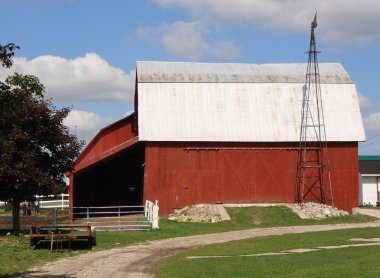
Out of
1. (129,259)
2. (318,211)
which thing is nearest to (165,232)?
(129,259)

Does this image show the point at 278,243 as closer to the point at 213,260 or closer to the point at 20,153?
the point at 213,260

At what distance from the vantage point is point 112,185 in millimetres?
42438

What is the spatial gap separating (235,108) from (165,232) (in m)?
12.4

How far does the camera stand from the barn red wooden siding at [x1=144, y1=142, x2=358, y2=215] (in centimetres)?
3503

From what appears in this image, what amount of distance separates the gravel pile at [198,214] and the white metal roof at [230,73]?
8.40 meters

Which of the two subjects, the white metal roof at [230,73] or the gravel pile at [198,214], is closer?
the gravel pile at [198,214]

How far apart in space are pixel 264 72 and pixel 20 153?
1968cm

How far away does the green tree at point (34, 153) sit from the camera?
78.9 ft

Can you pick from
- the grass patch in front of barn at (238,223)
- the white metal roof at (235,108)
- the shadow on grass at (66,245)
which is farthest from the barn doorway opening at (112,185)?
the shadow on grass at (66,245)

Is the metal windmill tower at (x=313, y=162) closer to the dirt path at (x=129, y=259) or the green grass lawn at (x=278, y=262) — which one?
the dirt path at (x=129, y=259)

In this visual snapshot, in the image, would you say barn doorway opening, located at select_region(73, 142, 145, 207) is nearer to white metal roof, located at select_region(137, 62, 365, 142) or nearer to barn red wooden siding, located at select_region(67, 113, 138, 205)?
barn red wooden siding, located at select_region(67, 113, 138, 205)

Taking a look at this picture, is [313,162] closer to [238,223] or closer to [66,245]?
[238,223]

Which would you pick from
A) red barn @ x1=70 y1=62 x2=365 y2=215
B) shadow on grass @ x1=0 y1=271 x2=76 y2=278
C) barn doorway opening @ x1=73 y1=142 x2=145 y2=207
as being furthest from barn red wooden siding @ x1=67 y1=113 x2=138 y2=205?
shadow on grass @ x1=0 y1=271 x2=76 y2=278

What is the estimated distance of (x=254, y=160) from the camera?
35.8m
